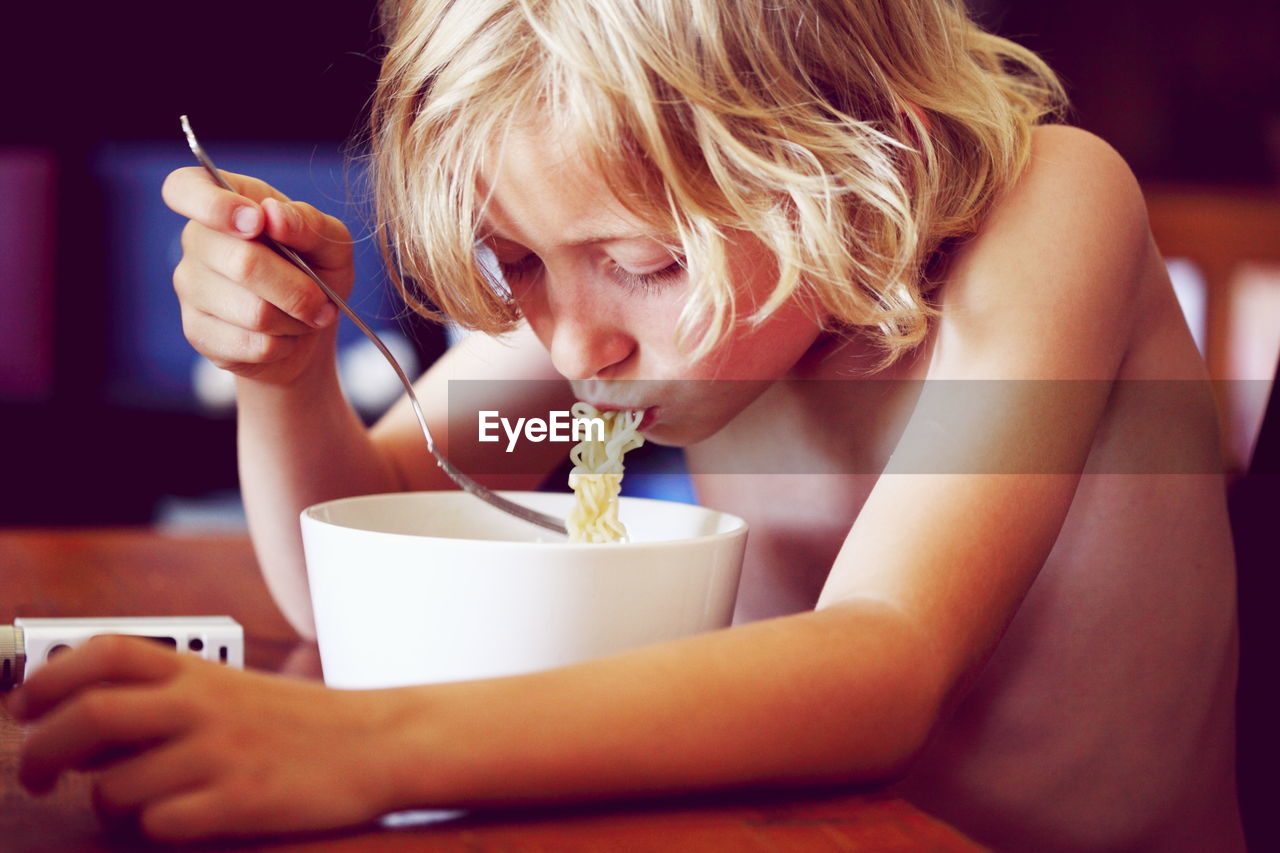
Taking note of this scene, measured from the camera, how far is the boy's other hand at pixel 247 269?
73 cm

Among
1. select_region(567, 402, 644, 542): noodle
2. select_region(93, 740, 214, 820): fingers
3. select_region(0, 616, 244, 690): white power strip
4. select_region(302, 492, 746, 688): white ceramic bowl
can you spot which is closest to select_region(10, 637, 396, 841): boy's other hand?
select_region(93, 740, 214, 820): fingers

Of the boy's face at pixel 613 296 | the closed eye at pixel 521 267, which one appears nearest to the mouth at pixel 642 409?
the boy's face at pixel 613 296

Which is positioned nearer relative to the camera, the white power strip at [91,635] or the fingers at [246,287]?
the white power strip at [91,635]

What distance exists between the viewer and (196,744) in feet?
1.17

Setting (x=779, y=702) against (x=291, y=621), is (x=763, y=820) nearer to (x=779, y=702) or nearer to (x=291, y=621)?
(x=779, y=702)

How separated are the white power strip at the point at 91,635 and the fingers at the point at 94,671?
232 millimetres

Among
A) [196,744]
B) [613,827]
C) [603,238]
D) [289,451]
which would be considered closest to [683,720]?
[613,827]

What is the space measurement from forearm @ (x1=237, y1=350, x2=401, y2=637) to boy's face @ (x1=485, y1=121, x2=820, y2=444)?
227 mm

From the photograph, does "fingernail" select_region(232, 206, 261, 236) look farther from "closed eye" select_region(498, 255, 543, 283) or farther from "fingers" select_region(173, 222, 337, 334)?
"closed eye" select_region(498, 255, 543, 283)

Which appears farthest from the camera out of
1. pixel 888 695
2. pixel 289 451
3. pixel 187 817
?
pixel 289 451

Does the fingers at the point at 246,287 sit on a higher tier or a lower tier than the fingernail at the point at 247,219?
lower

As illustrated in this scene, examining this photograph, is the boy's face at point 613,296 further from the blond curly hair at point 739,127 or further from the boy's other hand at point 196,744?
the boy's other hand at point 196,744

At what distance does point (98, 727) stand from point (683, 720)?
20 cm

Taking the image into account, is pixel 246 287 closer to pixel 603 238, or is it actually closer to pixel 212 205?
pixel 212 205
